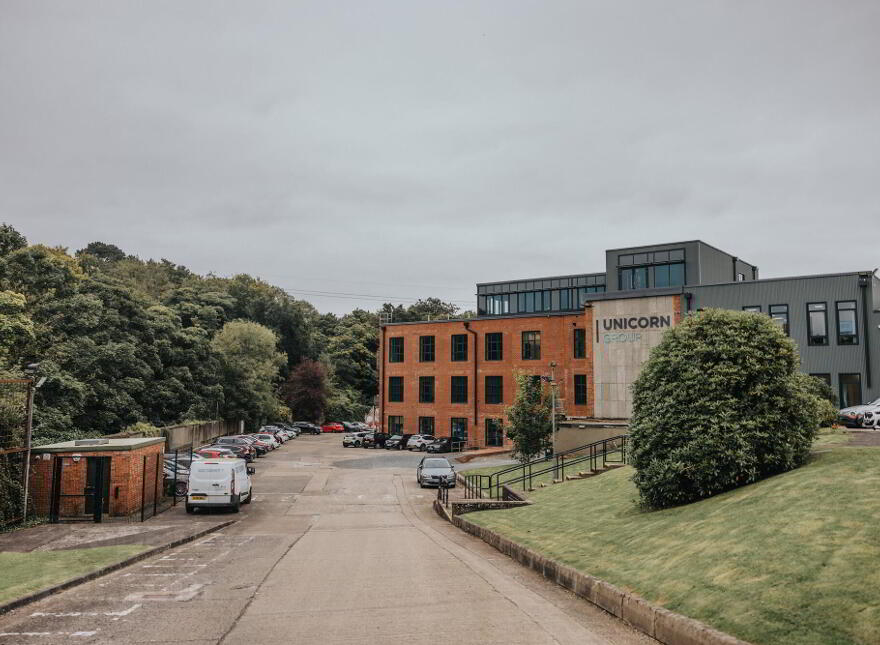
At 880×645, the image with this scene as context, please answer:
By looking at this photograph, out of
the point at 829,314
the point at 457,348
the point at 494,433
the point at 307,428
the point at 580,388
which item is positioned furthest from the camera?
the point at 307,428

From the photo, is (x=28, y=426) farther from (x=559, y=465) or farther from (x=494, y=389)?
(x=494, y=389)

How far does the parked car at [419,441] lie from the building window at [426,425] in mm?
3772

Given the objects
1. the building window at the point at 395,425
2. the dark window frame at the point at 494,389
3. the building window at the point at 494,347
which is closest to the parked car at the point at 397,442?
the building window at the point at 395,425

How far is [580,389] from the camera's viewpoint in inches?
2130

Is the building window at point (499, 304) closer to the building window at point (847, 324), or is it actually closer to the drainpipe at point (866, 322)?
the building window at point (847, 324)

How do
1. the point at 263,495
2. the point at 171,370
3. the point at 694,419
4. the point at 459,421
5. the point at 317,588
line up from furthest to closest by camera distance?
the point at 459,421 < the point at 171,370 < the point at 263,495 < the point at 694,419 < the point at 317,588

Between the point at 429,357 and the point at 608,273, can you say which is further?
the point at 429,357

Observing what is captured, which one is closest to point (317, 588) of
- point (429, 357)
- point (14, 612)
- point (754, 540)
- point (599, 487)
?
point (14, 612)

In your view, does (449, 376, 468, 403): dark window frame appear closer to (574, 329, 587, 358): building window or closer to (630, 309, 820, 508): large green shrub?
(574, 329, 587, 358): building window

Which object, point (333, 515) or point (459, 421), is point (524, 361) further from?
point (333, 515)

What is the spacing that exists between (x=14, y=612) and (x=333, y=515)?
15.9m

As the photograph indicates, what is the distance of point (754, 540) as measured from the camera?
32.1ft

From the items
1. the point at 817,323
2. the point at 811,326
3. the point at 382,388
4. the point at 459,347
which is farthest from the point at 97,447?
the point at 382,388

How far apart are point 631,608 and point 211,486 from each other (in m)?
18.3
